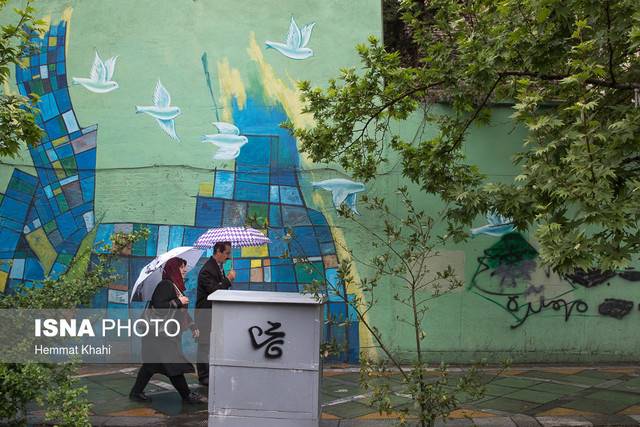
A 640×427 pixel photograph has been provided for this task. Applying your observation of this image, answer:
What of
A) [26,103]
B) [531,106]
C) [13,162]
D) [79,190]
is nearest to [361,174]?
[531,106]

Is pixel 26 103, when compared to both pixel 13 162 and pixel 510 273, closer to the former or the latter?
pixel 13 162

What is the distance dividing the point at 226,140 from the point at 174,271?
110 inches

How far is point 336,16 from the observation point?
8938 mm

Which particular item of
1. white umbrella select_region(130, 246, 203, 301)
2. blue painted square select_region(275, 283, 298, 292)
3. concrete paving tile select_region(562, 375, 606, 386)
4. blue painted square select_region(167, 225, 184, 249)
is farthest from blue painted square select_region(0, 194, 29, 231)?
concrete paving tile select_region(562, 375, 606, 386)

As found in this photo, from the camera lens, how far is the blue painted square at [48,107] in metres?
9.00

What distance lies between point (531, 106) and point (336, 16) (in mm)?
4811

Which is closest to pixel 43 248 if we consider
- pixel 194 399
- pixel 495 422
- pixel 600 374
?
pixel 194 399

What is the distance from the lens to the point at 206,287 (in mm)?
6883

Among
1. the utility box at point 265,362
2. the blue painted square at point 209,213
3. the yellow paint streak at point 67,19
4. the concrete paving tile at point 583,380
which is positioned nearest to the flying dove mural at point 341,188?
the blue painted square at point 209,213

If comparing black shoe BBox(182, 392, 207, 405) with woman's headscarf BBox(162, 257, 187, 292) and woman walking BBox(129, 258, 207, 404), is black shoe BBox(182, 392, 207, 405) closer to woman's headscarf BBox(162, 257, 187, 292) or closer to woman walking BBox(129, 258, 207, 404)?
woman walking BBox(129, 258, 207, 404)

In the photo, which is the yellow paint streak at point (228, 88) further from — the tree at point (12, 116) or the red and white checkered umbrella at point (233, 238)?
the tree at point (12, 116)

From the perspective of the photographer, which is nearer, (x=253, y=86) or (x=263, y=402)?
(x=263, y=402)

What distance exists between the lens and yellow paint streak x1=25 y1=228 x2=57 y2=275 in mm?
8883

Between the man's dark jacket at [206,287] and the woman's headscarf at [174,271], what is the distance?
0.24 m
